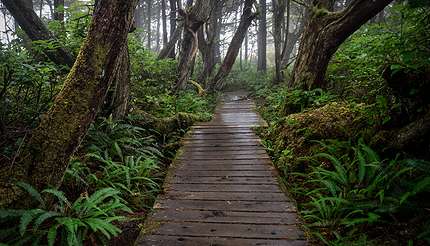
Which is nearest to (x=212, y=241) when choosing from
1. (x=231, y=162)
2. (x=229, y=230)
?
(x=229, y=230)

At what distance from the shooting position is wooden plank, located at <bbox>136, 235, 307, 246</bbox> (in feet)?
11.3

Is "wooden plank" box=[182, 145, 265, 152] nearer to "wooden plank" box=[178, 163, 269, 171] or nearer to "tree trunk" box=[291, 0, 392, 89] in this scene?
"wooden plank" box=[178, 163, 269, 171]

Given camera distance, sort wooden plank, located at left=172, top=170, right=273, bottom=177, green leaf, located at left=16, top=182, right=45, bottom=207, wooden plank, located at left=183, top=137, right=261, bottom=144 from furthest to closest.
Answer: wooden plank, located at left=183, top=137, right=261, bottom=144 < wooden plank, located at left=172, top=170, right=273, bottom=177 < green leaf, located at left=16, top=182, right=45, bottom=207

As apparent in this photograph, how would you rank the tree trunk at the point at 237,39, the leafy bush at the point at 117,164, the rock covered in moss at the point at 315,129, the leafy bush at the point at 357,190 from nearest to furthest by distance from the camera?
1. the leafy bush at the point at 357,190
2. the leafy bush at the point at 117,164
3. the rock covered in moss at the point at 315,129
4. the tree trunk at the point at 237,39

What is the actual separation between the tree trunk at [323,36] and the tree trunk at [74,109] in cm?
509

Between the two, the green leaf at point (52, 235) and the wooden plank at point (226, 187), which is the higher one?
the green leaf at point (52, 235)

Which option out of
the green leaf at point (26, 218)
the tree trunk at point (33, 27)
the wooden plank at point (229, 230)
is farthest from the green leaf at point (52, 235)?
the tree trunk at point (33, 27)

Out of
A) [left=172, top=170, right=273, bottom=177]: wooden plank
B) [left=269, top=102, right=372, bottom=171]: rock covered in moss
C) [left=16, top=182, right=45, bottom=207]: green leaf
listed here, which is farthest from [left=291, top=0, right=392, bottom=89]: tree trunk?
[left=16, top=182, right=45, bottom=207]: green leaf

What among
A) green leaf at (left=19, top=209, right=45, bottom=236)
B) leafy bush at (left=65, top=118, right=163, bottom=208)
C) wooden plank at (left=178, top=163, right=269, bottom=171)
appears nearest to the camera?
green leaf at (left=19, top=209, right=45, bottom=236)

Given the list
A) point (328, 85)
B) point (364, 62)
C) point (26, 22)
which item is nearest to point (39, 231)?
point (364, 62)

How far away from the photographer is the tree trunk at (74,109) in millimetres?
3566

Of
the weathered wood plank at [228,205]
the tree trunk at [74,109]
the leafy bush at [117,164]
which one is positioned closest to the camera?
the tree trunk at [74,109]

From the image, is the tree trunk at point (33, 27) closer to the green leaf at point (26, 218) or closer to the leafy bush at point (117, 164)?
the leafy bush at point (117, 164)

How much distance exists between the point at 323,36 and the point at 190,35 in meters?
6.31
